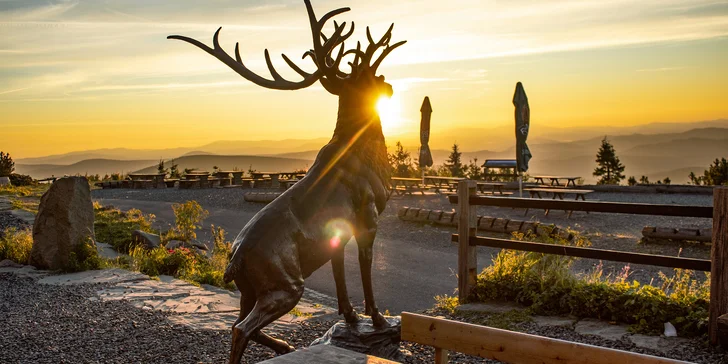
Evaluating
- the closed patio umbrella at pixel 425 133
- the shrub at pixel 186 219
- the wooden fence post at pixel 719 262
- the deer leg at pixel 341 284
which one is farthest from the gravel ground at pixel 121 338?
the closed patio umbrella at pixel 425 133

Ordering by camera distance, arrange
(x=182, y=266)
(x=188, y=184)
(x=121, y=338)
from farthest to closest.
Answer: (x=188, y=184)
(x=182, y=266)
(x=121, y=338)

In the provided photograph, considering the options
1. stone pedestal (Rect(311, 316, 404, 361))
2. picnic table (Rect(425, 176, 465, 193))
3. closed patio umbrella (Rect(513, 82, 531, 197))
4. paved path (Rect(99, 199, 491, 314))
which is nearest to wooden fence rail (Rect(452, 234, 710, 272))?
paved path (Rect(99, 199, 491, 314))

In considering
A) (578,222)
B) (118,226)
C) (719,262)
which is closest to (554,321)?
(719,262)

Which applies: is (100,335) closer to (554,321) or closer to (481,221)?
(554,321)

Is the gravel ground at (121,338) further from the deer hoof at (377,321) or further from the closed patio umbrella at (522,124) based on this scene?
the closed patio umbrella at (522,124)

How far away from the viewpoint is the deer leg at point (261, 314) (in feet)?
14.0

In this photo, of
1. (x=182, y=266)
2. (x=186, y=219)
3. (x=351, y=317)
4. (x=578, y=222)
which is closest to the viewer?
(x=351, y=317)

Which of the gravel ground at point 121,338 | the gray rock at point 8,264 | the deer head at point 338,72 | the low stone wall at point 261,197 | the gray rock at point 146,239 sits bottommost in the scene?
the gravel ground at point 121,338

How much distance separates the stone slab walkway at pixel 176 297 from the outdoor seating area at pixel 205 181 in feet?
57.8

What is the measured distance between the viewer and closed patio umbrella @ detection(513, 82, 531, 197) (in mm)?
15977

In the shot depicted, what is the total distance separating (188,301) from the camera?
26.0 feet

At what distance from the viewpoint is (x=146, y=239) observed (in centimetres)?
1221

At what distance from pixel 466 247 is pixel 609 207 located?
6.21 feet

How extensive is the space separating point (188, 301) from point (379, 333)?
3345mm
